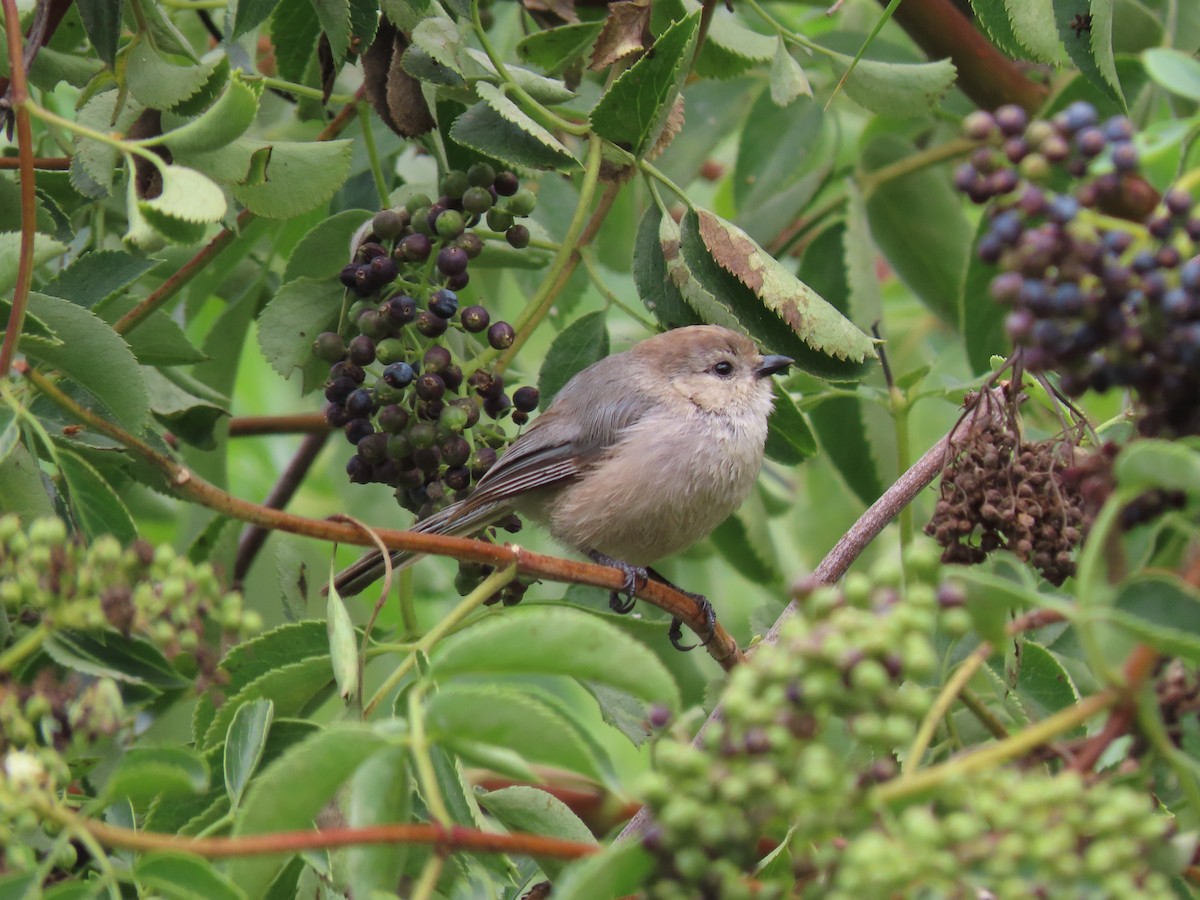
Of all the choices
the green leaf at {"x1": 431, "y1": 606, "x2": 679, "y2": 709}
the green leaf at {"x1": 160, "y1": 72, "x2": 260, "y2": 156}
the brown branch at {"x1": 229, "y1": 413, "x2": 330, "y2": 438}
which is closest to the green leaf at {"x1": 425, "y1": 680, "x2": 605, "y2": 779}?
the green leaf at {"x1": 431, "y1": 606, "x2": 679, "y2": 709}

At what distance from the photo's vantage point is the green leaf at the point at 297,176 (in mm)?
2531

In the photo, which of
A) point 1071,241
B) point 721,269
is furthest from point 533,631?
point 721,269

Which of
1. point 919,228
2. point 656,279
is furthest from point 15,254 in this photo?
point 919,228

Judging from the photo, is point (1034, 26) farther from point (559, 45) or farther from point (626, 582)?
point (626, 582)

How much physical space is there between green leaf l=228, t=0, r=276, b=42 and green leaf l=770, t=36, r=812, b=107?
3.64 feet

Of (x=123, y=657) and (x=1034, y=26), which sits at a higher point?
(x=1034, y=26)

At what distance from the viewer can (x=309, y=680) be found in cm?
234

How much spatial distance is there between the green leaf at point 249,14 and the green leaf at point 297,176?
251 millimetres

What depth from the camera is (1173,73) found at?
1.57 meters

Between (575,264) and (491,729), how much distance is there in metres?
1.63

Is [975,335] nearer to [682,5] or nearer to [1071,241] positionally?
[682,5]

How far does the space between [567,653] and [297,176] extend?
130 cm

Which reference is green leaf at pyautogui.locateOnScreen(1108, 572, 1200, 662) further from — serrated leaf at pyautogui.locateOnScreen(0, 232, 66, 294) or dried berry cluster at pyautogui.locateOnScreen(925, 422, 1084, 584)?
serrated leaf at pyautogui.locateOnScreen(0, 232, 66, 294)

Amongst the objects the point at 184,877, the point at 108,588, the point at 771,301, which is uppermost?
the point at 771,301
